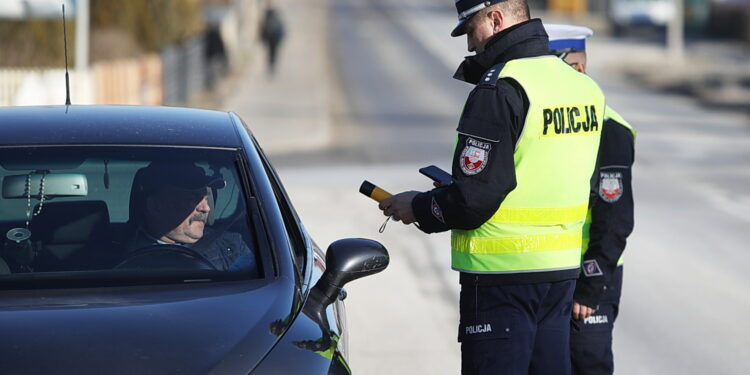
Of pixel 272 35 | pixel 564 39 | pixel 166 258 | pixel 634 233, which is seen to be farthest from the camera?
pixel 272 35

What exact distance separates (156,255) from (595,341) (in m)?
1.68

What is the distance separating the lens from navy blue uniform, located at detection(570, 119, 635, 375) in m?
4.61

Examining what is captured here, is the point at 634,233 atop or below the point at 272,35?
below

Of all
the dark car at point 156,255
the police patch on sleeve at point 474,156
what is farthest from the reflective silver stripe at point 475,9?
the dark car at point 156,255

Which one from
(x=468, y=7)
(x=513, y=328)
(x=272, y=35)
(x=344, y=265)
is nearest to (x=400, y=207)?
(x=344, y=265)

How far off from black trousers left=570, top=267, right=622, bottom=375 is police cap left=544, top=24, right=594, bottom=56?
883mm

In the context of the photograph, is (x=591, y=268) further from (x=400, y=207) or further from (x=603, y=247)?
(x=400, y=207)

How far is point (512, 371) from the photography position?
3936 millimetres

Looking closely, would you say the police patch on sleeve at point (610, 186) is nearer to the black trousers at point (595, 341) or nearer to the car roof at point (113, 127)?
the black trousers at point (595, 341)

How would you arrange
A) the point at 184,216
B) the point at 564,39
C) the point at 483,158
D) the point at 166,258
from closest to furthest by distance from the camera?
the point at 483,158
the point at 166,258
the point at 184,216
the point at 564,39

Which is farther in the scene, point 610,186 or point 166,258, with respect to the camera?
point 610,186

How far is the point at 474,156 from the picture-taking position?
3.81m

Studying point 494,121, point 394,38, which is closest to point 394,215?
point 494,121

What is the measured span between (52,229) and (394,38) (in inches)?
1834
